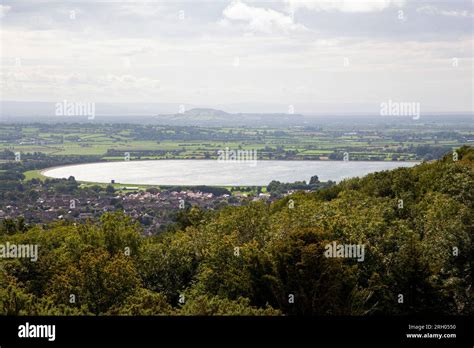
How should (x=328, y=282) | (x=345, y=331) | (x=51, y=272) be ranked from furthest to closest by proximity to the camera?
(x=51, y=272)
(x=328, y=282)
(x=345, y=331)

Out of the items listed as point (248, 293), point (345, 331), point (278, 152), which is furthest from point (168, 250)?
point (278, 152)

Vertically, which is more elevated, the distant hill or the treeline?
the distant hill

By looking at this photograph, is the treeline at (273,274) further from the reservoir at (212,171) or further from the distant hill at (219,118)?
the distant hill at (219,118)

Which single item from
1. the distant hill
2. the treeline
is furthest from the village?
the distant hill

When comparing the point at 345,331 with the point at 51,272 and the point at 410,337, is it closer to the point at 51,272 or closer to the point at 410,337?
the point at 410,337

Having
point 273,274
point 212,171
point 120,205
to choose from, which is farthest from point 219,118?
point 273,274

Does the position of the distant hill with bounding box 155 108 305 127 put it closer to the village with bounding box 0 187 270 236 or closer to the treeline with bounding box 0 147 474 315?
the village with bounding box 0 187 270 236

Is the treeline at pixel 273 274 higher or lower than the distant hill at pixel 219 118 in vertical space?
lower

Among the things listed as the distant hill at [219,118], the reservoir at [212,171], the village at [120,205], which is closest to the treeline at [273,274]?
the village at [120,205]
